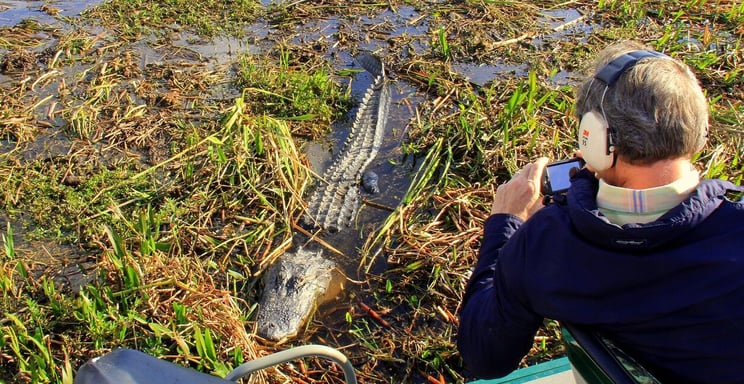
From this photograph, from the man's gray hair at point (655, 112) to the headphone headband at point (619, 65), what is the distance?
0.04 ft

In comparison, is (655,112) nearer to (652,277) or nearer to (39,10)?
(652,277)

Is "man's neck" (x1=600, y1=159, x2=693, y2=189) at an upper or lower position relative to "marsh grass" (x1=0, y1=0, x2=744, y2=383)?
upper

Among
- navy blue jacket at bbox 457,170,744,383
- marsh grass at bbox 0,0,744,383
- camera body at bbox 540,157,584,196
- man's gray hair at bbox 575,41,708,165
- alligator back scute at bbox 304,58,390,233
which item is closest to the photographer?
navy blue jacket at bbox 457,170,744,383

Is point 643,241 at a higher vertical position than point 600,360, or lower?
higher

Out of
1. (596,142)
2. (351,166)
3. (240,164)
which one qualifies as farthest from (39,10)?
(596,142)

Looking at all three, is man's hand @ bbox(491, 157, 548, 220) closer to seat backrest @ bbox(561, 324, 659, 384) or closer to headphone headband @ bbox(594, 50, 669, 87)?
seat backrest @ bbox(561, 324, 659, 384)

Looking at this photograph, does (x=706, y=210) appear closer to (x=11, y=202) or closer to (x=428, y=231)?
(x=428, y=231)

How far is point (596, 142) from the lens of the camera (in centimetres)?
171

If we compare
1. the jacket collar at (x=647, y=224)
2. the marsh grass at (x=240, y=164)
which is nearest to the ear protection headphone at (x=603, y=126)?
the jacket collar at (x=647, y=224)

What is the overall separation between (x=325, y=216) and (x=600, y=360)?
97.4 inches

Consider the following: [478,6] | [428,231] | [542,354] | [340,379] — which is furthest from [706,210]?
[478,6]

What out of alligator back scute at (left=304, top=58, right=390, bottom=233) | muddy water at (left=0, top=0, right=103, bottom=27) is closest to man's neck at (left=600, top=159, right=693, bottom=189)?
alligator back scute at (left=304, top=58, right=390, bottom=233)

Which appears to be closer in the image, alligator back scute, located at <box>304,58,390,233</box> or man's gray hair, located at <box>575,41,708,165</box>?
man's gray hair, located at <box>575,41,708,165</box>

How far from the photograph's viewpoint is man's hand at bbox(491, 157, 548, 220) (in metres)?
2.32
